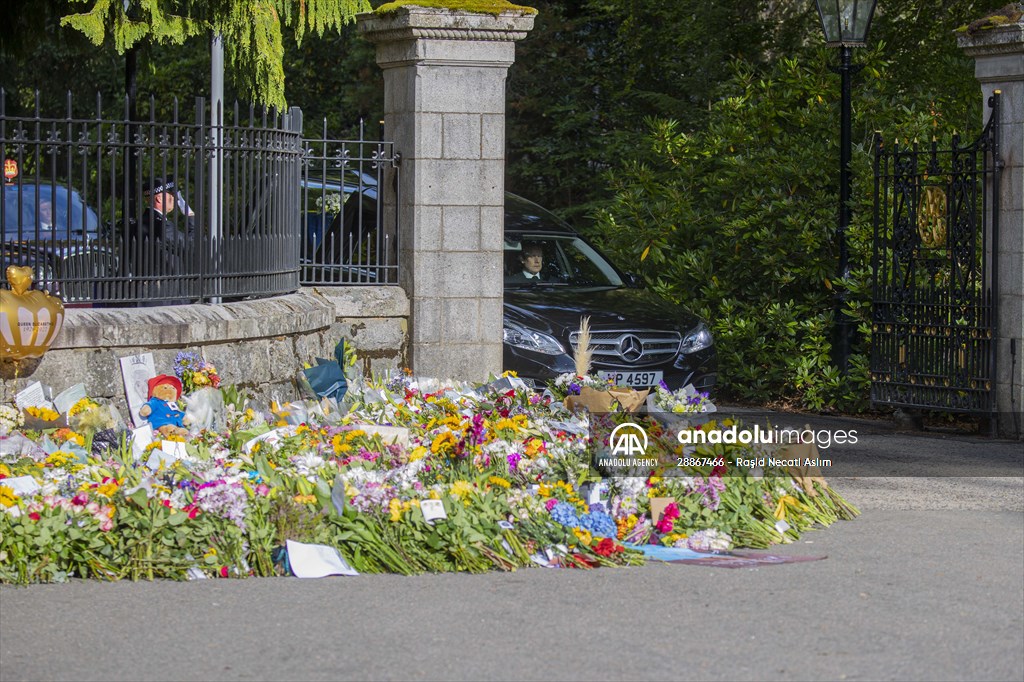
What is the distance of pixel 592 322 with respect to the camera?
462 inches

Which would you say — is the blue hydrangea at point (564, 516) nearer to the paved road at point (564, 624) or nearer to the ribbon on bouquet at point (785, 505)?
the paved road at point (564, 624)

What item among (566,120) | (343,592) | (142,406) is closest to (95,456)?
(142,406)

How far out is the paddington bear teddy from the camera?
8.06 meters

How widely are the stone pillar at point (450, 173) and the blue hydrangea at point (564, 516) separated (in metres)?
3.95

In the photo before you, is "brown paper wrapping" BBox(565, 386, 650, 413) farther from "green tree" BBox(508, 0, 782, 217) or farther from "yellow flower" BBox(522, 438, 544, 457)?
"green tree" BBox(508, 0, 782, 217)

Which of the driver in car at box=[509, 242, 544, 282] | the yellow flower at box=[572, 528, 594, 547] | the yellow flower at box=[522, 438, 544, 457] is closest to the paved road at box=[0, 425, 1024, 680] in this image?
the yellow flower at box=[572, 528, 594, 547]

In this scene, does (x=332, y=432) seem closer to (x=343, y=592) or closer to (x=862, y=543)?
(x=343, y=592)

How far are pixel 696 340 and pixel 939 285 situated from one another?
6.38 feet

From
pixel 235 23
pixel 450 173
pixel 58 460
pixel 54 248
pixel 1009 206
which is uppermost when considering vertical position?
pixel 235 23

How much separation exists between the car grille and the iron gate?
62.6 inches

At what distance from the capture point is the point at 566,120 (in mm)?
22094

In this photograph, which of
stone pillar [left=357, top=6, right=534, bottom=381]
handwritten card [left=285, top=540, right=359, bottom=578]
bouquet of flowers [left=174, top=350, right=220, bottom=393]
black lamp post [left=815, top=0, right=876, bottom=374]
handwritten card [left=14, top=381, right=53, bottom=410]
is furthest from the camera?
black lamp post [left=815, top=0, right=876, bottom=374]

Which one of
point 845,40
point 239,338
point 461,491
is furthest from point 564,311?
point 461,491

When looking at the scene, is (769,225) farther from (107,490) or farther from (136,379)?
(107,490)
